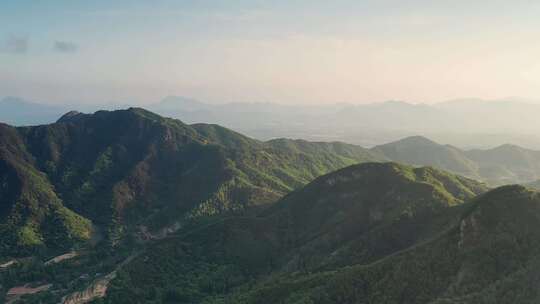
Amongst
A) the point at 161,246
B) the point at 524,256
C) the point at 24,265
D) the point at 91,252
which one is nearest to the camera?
the point at 524,256

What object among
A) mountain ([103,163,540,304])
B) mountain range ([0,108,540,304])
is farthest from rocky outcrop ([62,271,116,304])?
mountain ([103,163,540,304])

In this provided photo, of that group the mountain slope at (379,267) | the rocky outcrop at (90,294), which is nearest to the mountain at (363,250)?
the mountain slope at (379,267)

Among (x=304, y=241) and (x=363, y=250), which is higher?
(x=363, y=250)

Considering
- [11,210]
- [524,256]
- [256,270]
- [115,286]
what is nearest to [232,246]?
[256,270]

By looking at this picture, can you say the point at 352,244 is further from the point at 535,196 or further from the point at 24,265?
the point at 24,265

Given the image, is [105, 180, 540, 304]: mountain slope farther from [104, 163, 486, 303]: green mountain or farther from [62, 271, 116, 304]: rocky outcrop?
[62, 271, 116, 304]: rocky outcrop

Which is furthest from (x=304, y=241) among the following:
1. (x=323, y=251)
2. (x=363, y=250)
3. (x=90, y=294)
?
(x=90, y=294)

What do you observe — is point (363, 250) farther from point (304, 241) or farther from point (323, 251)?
point (304, 241)
